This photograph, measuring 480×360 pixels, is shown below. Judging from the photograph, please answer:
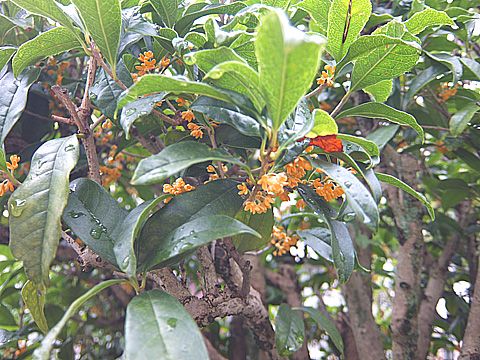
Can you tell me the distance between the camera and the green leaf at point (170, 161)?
500mm

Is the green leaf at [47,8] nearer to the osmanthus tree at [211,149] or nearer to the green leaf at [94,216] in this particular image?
the osmanthus tree at [211,149]

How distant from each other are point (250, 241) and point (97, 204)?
0.27 m

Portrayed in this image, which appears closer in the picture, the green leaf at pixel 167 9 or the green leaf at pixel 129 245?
the green leaf at pixel 129 245

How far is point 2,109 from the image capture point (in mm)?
714

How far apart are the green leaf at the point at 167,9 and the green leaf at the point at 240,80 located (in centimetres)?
18

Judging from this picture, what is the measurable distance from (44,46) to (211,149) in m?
0.30

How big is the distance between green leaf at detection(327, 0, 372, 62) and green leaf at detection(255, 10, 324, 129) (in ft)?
0.74

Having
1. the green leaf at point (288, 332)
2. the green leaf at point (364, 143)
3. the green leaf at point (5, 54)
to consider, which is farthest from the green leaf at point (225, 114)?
the green leaf at point (288, 332)

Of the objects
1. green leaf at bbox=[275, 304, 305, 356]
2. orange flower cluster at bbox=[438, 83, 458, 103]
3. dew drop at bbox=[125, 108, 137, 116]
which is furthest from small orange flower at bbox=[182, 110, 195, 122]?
orange flower cluster at bbox=[438, 83, 458, 103]

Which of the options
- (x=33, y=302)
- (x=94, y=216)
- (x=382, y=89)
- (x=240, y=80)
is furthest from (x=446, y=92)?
(x=33, y=302)

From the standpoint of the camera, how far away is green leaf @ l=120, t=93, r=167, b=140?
1.98 feet

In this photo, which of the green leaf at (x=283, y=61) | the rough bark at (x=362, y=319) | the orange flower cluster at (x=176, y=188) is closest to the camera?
the green leaf at (x=283, y=61)

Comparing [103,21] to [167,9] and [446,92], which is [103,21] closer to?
[167,9]

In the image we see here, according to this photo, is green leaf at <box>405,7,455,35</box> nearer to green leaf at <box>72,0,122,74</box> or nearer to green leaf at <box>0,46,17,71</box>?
green leaf at <box>72,0,122,74</box>
